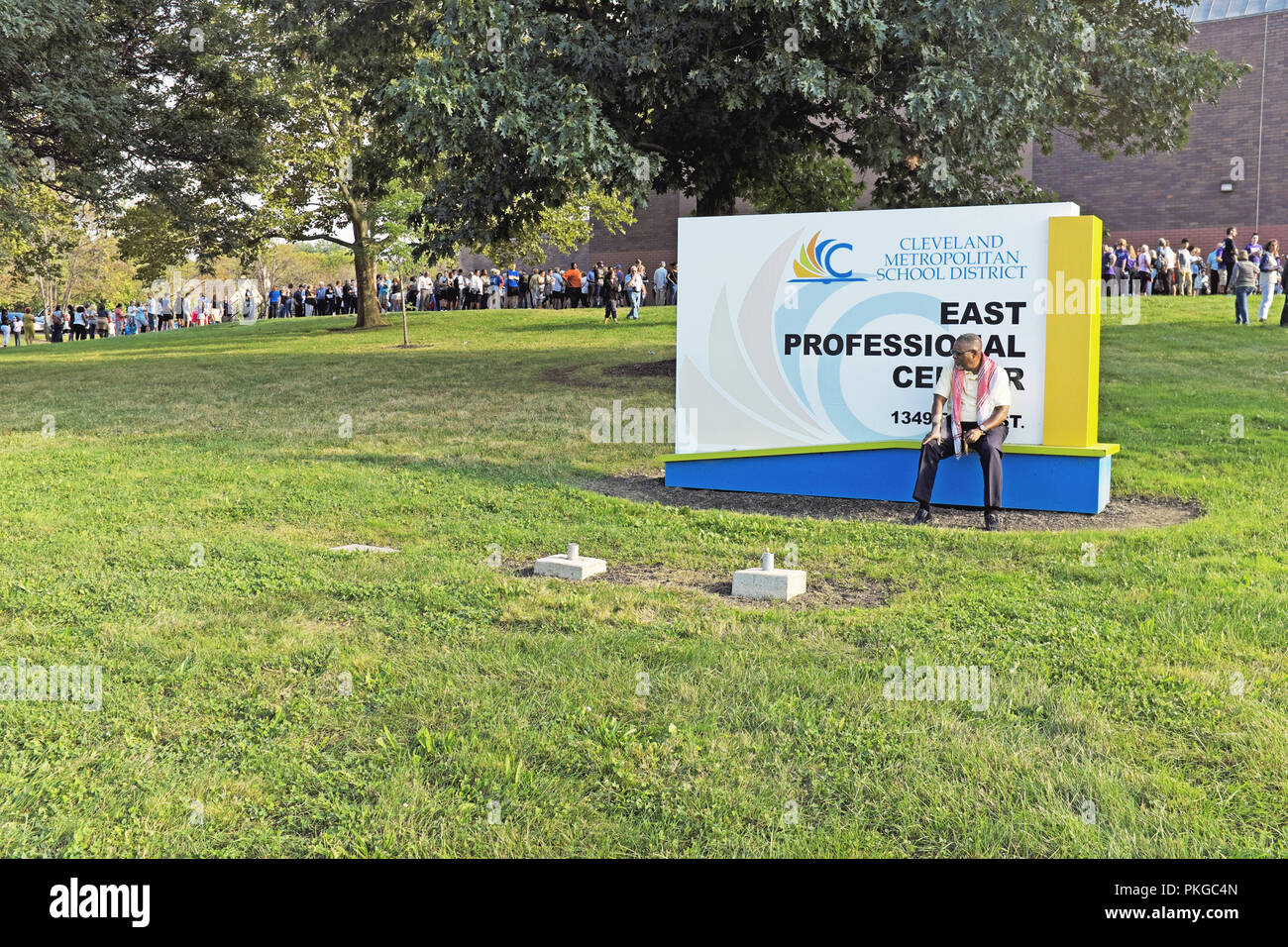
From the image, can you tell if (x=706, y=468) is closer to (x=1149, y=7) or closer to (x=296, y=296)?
(x=1149, y=7)

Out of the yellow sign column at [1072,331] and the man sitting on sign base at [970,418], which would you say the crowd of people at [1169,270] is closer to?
the yellow sign column at [1072,331]

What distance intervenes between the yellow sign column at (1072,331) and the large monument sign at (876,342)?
11 mm

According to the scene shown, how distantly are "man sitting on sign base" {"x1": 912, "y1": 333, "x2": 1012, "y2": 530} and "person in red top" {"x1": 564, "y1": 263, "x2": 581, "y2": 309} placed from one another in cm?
2915

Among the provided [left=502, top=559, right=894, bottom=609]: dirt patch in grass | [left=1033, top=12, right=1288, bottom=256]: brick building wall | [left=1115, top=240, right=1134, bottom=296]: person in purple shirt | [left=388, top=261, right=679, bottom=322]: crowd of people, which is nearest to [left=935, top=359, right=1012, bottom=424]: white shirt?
[left=502, top=559, right=894, bottom=609]: dirt patch in grass

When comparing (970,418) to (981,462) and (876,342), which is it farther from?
(876,342)

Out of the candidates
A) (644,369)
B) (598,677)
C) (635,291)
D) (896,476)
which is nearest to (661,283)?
(635,291)

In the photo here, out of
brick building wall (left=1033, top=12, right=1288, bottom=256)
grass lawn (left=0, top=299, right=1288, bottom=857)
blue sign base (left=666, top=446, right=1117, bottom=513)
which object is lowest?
grass lawn (left=0, top=299, right=1288, bottom=857)

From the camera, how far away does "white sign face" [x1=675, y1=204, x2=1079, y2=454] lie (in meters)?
9.45

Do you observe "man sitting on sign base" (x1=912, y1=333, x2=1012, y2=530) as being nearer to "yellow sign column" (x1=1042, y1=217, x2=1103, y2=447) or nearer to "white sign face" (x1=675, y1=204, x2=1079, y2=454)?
"white sign face" (x1=675, y1=204, x2=1079, y2=454)

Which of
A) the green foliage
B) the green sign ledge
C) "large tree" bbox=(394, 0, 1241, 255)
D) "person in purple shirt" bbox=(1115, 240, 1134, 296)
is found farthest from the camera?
"person in purple shirt" bbox=(1115, 240, 1134, 296)

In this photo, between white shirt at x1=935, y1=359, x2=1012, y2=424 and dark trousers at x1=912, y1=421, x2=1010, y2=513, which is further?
white shirt at x1=935, y1=359, x2=1012, y2=424

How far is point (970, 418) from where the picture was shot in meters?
9.24

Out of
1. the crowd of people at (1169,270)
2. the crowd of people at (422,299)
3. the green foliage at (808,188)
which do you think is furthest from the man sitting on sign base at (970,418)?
the crowd of people at (1169,270)
